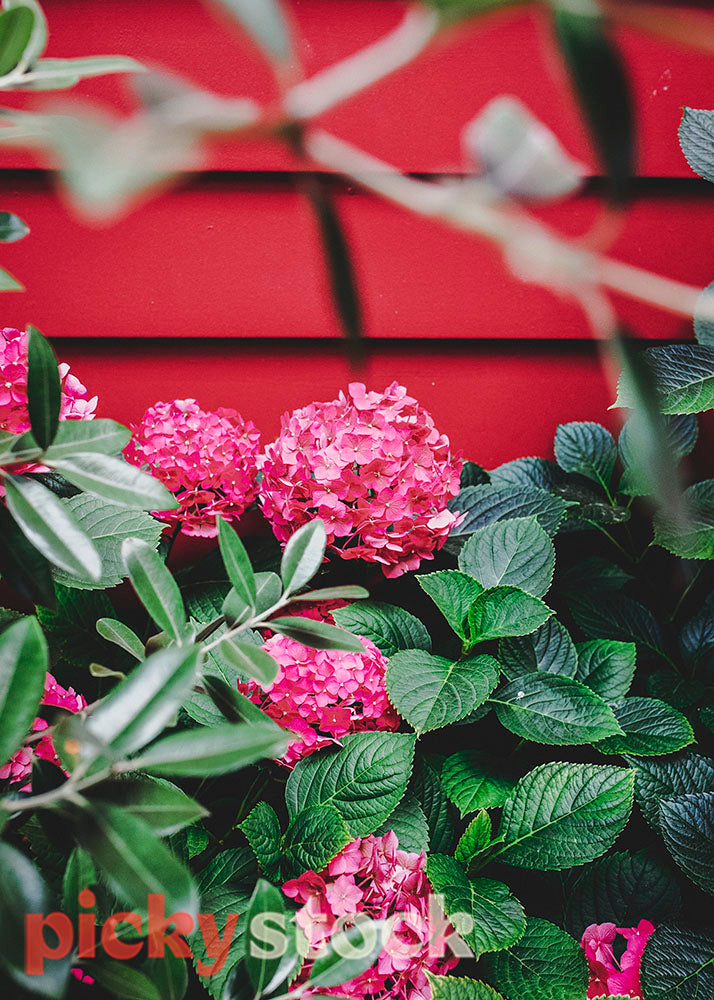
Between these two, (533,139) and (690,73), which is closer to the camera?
(533,139)

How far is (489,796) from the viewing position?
89 cm

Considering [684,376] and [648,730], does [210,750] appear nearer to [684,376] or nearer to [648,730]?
[648,730]

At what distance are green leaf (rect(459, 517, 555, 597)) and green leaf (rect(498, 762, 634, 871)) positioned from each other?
0.83ft

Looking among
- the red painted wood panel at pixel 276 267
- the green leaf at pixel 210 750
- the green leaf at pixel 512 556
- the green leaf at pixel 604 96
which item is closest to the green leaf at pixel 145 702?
the green leaf at pixel 210 750

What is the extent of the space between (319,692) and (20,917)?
0.52m

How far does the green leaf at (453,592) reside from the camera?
3.10ft

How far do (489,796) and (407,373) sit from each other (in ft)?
2.28

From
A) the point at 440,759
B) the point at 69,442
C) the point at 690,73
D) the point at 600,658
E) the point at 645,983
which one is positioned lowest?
the point at 645,983

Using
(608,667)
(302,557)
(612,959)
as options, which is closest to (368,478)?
(302,557)

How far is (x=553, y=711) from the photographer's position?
0.89 meters

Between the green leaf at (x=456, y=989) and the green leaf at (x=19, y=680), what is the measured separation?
55 centimetres

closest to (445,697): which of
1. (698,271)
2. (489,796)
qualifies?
(489,796)

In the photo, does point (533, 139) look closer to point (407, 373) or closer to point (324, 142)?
point (324, 142)

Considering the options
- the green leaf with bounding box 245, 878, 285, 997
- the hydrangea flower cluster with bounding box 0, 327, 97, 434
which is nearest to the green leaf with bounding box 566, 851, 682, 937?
the green leaf with bounding box 245, 878, 285, 997
